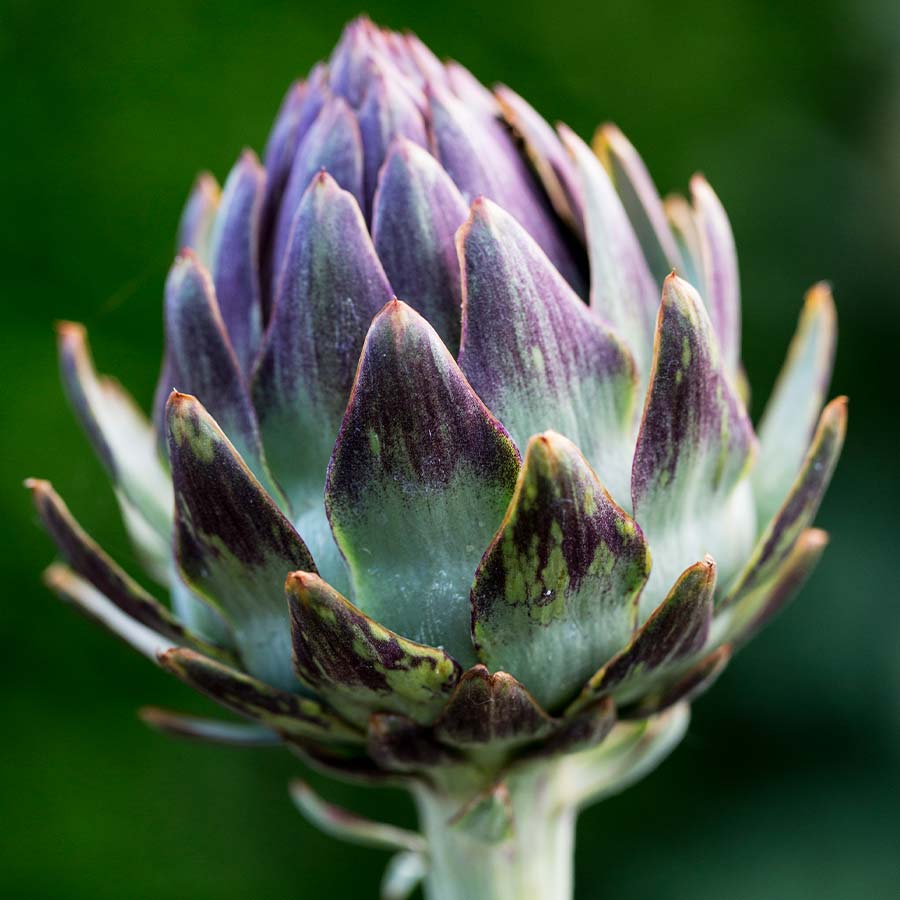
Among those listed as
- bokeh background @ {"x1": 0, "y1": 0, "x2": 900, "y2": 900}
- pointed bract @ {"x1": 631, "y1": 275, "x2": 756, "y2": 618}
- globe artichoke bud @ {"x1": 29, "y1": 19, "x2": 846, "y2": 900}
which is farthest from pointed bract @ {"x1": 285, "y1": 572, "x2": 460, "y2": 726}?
bokeh background @ {"x1": 0, "y1": 0, "x2": 900, "y2": 900}

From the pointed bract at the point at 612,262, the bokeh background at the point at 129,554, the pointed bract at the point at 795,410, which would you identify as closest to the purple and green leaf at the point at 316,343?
the pointed bract at the point at 612,262

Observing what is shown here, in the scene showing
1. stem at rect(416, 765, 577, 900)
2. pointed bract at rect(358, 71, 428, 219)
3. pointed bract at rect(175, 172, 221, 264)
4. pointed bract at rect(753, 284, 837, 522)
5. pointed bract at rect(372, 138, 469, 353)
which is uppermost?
pointed bract at rect(358, 71, 428, 219)

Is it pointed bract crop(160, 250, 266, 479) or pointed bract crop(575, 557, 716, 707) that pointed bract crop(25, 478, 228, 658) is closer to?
pointed bract crop(160, 250, 266, 479)

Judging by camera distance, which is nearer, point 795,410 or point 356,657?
point 356,657

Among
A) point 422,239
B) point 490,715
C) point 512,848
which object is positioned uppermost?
point 422,239

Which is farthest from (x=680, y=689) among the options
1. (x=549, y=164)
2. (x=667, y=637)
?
(x=549, y=164)

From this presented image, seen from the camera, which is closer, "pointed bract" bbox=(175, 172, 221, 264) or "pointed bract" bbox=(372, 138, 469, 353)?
"pointed bract" bbox=(372, 138, 469, 353)

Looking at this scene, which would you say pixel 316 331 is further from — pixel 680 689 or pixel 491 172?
pixel 680 689

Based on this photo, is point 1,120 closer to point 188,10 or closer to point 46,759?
point 188,10
